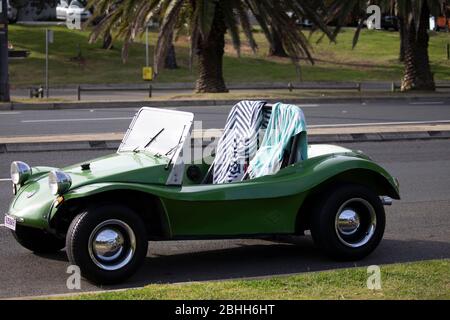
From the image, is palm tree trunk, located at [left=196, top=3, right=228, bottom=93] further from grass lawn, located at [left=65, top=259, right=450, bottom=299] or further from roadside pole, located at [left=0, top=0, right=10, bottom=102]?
grass lawn, located at [left=65, top=259, right=450, bottom=299]

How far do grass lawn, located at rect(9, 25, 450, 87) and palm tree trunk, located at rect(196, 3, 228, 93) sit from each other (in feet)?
40.1

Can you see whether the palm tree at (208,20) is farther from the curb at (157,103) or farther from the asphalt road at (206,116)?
the asphalt road at (206,116)

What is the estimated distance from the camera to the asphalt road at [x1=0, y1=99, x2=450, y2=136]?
1947 cm

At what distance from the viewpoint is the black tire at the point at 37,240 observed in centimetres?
812

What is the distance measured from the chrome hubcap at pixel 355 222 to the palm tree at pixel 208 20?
17.3 meters

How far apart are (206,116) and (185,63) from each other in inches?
1017

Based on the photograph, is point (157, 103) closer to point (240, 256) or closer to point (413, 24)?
point (413, 24)

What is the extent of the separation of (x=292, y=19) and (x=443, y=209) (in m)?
17.2

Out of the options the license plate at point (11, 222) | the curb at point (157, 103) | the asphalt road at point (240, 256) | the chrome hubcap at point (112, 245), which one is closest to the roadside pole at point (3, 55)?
the curb at point (157, 103)

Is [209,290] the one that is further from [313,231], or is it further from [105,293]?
[313,231]

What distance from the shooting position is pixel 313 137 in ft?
54.2

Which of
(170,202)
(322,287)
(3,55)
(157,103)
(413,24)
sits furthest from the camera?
(413,24)

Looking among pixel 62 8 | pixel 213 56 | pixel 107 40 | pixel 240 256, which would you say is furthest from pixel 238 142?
pixel 62 8

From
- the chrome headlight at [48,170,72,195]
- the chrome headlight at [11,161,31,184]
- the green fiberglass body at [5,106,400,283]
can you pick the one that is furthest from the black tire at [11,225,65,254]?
the chrome headlight at [48,170,72,195]
